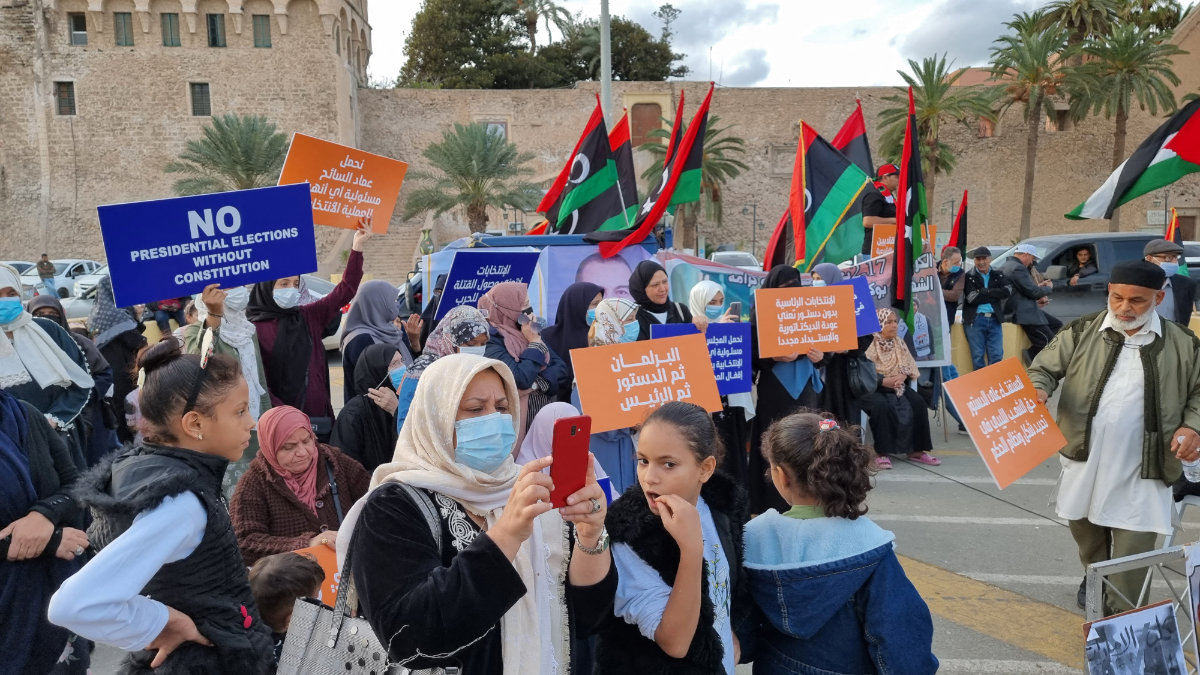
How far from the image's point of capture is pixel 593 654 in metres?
2.30

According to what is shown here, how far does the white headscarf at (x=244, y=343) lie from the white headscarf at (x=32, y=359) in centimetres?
67

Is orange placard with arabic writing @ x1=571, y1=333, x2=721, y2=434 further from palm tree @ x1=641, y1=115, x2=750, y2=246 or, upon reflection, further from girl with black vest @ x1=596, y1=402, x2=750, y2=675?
palm tree @ x1=641, y1=115, x2=750, y2=246

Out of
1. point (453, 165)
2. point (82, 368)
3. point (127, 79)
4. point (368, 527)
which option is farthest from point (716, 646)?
point (127, 79)

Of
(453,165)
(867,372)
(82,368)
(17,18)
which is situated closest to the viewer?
(82,368)

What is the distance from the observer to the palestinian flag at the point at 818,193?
7805 millimetres

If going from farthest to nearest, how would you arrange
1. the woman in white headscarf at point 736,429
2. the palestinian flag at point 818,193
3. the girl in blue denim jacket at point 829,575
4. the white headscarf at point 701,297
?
the palestinian flag at point 818,193
the white headscarf at point 701,297
the woman in white headscarf at point 736,429
the girl in blue denim jacket at point 829,575

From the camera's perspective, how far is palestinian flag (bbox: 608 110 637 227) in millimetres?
9163

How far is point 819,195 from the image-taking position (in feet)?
26.1

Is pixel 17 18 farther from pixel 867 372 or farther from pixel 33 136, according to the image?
pixel 867 372

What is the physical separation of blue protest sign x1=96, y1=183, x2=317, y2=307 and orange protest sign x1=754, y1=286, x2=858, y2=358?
8.76 ft

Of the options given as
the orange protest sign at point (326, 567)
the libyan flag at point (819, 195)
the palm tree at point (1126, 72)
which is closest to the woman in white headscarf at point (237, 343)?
the orange protest sign at point (326, 567)

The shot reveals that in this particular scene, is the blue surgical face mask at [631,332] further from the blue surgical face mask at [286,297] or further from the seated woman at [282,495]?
the seated woman at [282,495]

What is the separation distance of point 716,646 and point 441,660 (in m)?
0.73

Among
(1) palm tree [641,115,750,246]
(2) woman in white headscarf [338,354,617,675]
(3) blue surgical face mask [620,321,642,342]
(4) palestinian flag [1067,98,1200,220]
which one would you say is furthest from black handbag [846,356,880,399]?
(1) palm tree [641,115,750,246]
